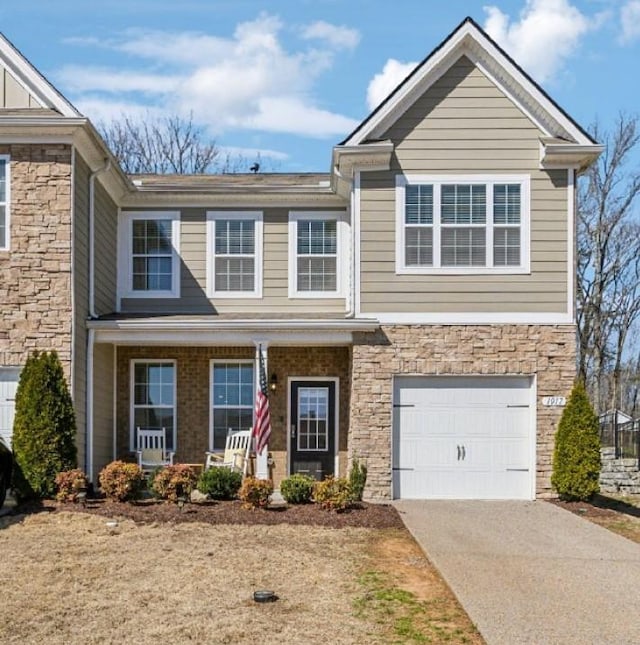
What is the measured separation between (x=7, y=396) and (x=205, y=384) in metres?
3.83

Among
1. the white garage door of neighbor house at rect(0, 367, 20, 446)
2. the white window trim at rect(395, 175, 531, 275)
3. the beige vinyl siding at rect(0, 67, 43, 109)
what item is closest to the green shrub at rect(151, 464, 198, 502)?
the white garage door of neighbor house at rect(0, 367, 20, 446)

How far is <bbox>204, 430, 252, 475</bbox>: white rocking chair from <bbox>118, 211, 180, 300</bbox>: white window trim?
275 centimetres

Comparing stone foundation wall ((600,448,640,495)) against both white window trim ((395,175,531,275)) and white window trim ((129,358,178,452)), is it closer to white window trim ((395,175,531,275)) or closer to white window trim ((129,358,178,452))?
white window trim ((395,175,531,275))

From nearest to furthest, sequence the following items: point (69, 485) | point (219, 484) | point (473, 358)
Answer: point (69, 485)
point (219, 484)
point (473, 358)

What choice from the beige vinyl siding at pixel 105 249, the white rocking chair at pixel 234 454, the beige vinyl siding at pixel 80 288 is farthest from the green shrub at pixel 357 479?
the beige vinyl siding at pixel 105 249

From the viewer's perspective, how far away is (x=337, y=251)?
56.7 feet

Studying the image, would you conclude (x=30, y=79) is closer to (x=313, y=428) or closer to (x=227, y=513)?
(x=227, y=513)

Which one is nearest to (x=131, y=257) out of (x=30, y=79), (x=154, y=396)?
(x=154, y=396)

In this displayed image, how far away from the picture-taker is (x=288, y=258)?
56.9 feet

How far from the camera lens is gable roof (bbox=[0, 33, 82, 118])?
14422 mm

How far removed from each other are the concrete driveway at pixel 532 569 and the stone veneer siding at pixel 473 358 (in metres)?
1.41

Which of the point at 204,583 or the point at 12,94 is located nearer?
the point at 204,583

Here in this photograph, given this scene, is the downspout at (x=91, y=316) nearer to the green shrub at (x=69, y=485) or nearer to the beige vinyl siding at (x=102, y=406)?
the beige vinyl siding at (x=102, y=406)

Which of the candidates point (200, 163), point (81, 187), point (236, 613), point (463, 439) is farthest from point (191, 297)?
point (200, 163)
